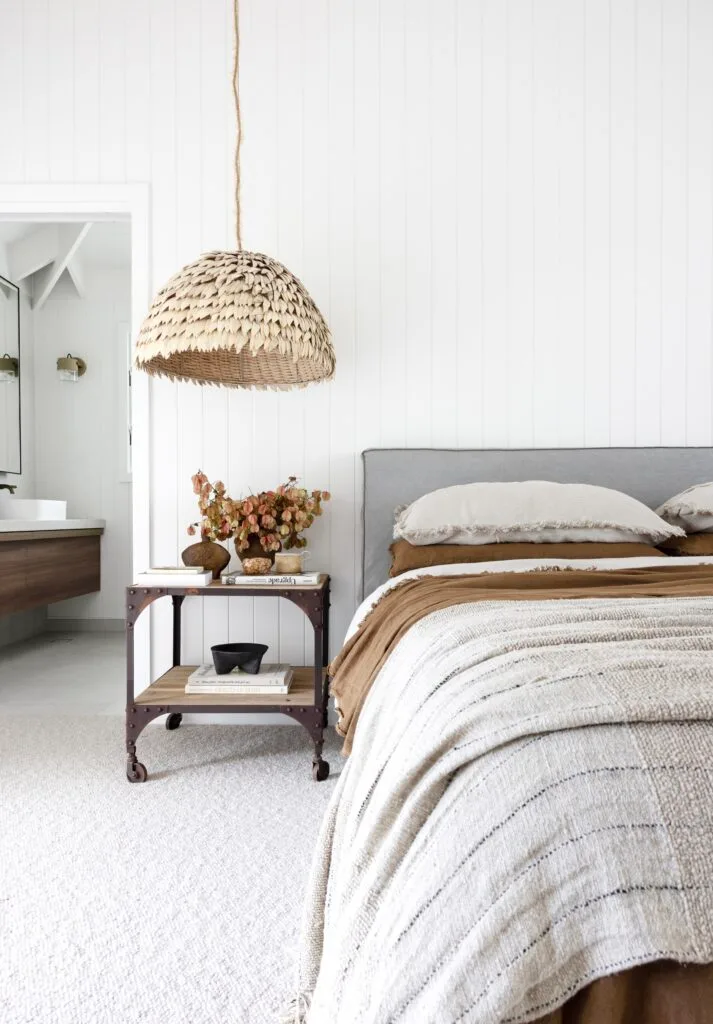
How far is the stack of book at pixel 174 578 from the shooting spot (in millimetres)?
2225

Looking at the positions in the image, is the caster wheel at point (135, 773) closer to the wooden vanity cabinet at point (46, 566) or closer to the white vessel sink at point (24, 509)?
the wooden vanity cabinet at point (46, 566)

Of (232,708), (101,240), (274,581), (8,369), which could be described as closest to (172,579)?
(274,581)

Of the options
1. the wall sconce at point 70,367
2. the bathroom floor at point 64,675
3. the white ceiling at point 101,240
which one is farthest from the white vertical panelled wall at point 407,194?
the wall sconce at point 70,367

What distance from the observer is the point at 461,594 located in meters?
1.40

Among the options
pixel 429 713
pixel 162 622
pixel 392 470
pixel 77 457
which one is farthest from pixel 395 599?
pixel 77 457

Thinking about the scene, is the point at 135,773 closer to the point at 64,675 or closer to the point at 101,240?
the point at 64,675

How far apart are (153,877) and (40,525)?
2473 millimetres

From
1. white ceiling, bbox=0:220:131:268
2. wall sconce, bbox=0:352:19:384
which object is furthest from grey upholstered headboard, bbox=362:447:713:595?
wall sconce, bbox=0:352:19:384

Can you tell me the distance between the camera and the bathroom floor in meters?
3.01

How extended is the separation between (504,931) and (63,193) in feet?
9.55

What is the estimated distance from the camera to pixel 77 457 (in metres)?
4.89

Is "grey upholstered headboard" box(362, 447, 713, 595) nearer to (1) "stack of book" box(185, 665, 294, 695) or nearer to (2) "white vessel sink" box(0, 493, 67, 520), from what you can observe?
(1) "stack of book" box(185, 665, 294, 695)

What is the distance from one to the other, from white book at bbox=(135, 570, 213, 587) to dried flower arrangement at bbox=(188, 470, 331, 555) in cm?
21

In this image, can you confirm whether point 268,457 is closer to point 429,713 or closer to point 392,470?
point 392,470
